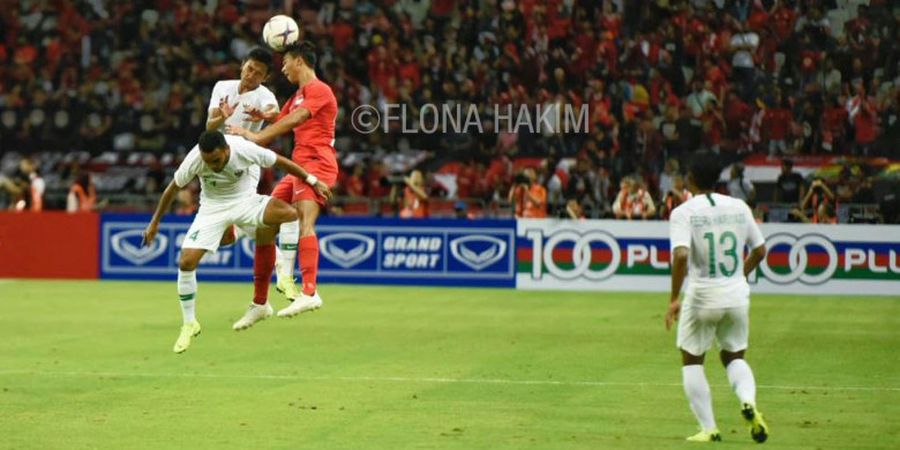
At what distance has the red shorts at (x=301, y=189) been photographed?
15.4 meters

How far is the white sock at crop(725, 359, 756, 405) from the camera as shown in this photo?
10709 millimetres

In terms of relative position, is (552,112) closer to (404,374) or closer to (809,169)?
(809,169)

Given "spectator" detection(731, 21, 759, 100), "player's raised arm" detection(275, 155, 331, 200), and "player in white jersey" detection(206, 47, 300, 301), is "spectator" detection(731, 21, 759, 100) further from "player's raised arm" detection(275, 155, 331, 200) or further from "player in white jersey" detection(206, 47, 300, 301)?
"player in white jersey" detection(206, 47, 300, 301)

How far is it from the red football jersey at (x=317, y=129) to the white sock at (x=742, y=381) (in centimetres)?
567

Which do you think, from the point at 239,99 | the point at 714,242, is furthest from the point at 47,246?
the point at 714,242

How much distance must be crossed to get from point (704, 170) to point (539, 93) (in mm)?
16517

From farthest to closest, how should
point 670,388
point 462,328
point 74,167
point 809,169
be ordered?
point 74,167 < point 809,169 < point 462,328 < point 670,388

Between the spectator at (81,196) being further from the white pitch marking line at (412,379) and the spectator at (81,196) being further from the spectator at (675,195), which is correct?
the white pitch marking line at (412,379)

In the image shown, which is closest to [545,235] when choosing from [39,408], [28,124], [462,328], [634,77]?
[634,77]

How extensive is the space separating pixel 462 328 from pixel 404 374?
5.11m

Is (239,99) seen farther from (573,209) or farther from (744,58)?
(744,58)

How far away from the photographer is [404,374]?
1546cm

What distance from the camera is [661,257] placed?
26.9m

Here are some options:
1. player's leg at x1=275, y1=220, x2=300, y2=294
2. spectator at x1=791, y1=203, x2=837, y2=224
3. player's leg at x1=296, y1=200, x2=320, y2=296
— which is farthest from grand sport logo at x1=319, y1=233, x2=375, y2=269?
player's leg at x1=296, y1=200, x2=320, y2=296
